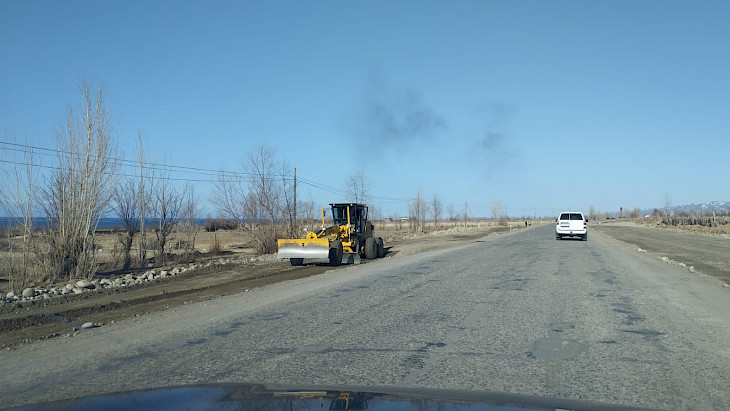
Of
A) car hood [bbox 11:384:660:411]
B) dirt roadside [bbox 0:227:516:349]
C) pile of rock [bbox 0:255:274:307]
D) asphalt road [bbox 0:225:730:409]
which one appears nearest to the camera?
car hood [bbox 11:384:660:411]

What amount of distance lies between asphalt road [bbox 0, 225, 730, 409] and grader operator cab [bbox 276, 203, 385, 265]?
30.5ft

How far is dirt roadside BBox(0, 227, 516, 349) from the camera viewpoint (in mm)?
10164

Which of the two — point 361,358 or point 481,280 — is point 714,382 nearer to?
point 361,358

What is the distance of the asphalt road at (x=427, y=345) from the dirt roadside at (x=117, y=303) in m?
0.93

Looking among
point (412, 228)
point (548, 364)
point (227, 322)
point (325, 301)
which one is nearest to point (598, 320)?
point (548, 364)

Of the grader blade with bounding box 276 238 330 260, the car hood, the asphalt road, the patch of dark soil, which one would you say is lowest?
the patch of dark soil

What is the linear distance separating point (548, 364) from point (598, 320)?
11.0 ft

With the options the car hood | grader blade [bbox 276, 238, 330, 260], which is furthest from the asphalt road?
grader blade [bbox 276, 238, 330, 260]

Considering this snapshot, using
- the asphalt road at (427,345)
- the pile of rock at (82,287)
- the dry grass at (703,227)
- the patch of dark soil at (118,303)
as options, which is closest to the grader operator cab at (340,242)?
the patch of dark soil at (118,303)

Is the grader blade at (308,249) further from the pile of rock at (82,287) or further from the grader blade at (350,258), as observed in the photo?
the pile of rock at (82,287)

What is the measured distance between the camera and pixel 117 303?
532 inches

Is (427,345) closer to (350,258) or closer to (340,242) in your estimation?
(340,242)

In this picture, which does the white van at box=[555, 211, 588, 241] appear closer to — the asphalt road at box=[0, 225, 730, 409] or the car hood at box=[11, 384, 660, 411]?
the asphalt road at box=[0, 225, 730, 409]

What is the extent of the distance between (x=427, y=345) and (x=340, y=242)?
1703cm
